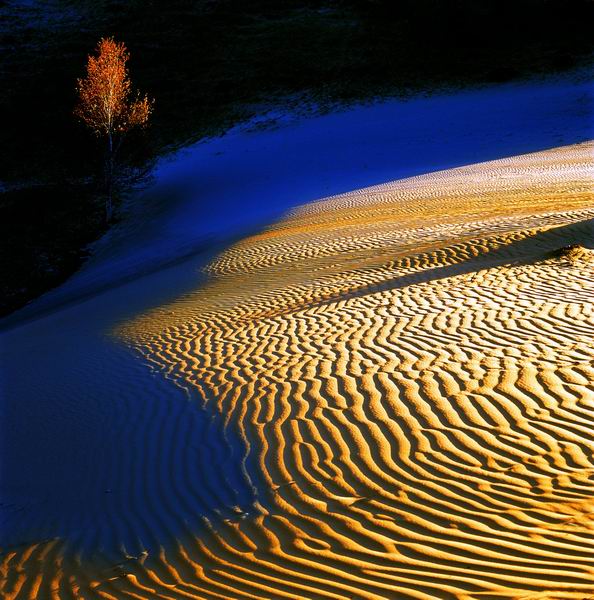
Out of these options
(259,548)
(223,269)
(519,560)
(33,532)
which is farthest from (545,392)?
(223,269)

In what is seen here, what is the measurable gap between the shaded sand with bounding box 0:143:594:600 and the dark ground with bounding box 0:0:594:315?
23.5 metres

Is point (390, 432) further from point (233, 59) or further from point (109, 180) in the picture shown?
point (233, 59)

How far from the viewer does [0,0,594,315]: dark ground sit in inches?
1598

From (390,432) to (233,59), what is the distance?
49491 millimetres

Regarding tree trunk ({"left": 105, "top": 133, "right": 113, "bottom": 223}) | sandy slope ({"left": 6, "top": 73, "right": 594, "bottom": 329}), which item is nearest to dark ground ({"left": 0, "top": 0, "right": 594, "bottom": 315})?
tree trunk ({"left": 105, "top": 133, "right": 113, "bottom": 223})

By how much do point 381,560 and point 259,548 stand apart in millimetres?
886

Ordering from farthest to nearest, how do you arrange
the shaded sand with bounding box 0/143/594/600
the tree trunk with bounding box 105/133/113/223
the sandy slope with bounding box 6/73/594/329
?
the tree trunk with bounding box 105/133/113/223 → the sandy slope with bounding box 6/73/594/329 → the shaded sand with bounding box 0/143/594/600

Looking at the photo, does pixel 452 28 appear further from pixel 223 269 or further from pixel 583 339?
pixel 583 339

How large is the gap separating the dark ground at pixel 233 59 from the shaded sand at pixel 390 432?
2347cm

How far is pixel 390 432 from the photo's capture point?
5742 mm

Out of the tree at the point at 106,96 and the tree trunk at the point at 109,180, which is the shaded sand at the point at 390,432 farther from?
the tree at the point at 106,96

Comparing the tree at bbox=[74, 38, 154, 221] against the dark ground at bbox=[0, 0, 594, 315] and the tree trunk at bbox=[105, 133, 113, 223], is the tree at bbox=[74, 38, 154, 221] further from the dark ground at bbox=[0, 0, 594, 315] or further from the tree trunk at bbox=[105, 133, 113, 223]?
the dark ground at bbox=[0, 0, 594, 315]

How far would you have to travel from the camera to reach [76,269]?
24172 millimetres

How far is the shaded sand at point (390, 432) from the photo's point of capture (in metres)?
4.05
